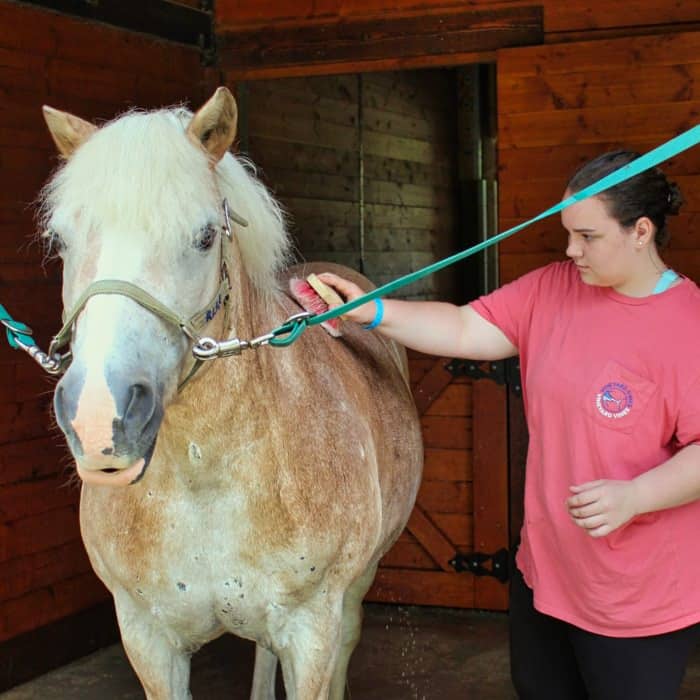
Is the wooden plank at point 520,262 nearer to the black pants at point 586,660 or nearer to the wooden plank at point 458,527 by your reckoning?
the wooden plank at point 458,527

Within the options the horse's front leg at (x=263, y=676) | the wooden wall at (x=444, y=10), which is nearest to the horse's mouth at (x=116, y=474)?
the horse's front leg at (x=263, y=676)

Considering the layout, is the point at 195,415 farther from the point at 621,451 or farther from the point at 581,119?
the point at 581,119

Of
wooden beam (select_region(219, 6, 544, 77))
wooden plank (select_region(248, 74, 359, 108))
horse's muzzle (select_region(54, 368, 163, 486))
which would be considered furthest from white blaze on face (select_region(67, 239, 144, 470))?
wooden plank (select_region(248, 74, 359, 108))

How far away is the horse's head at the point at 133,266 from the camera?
169 cm

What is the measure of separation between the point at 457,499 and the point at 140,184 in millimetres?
3035

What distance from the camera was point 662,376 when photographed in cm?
206

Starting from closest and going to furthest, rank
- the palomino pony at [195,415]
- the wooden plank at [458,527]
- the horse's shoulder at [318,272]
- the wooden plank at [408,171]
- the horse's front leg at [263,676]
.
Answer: the palomino pony at [195,415] → the horse's front leg at [263,676] → the horse's shoulder at [318,272] → the wooden plank at [458,527] → the wooden plank at [408,171]

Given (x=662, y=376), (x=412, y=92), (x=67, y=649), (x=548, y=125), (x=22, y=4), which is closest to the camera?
(x=662, y=376)

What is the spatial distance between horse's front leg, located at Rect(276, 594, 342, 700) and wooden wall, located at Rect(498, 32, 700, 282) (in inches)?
91.8

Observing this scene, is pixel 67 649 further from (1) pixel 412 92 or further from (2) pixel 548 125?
(1) pixel 412 92

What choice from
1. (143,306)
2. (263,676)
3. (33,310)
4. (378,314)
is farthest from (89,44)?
(143,306)

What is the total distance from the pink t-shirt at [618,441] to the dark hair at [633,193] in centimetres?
14

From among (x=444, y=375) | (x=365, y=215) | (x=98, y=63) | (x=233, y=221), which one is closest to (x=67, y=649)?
(x=444, y=375)

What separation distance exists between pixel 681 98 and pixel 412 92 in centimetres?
482
